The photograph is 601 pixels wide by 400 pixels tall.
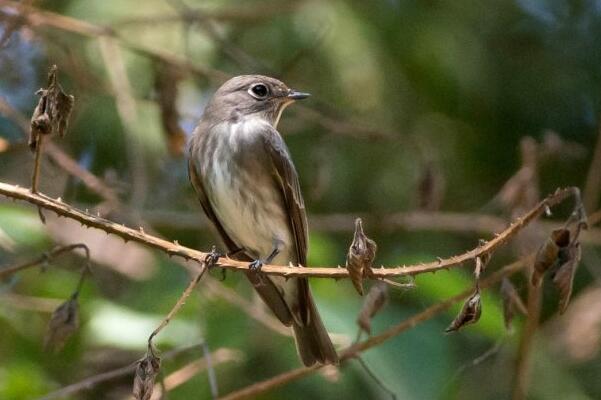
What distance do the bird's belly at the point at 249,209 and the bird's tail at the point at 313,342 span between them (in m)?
0.29

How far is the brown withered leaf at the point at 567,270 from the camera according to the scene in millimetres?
2340

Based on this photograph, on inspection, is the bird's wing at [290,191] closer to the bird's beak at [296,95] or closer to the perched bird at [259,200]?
the perched bird at [259,200]

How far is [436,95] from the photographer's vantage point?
556cm

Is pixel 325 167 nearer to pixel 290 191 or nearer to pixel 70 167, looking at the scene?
pixel 290 191

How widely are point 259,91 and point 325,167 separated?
392 mm

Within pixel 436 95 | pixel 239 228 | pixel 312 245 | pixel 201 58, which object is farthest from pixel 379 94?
pixel 239 228

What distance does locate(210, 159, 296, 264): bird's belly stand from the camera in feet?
13.0

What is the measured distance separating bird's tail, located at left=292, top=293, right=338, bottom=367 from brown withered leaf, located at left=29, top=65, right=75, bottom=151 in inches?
61.7

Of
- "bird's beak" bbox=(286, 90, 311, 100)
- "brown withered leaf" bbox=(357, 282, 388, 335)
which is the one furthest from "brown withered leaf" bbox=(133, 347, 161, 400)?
"bird's beak" bbox=(286, 90, 311, 100)

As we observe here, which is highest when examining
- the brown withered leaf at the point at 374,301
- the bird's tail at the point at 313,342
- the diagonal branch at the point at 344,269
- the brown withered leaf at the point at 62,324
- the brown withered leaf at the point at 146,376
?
the bird's tail at the point at 313,342

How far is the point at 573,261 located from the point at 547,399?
2544 mm

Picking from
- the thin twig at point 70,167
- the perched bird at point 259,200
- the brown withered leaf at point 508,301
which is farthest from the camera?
the perched bird at point 259,200

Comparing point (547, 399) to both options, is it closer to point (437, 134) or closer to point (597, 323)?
point (597, 323)

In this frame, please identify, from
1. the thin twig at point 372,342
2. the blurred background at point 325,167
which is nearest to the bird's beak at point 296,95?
the blurred background at point 325,167
